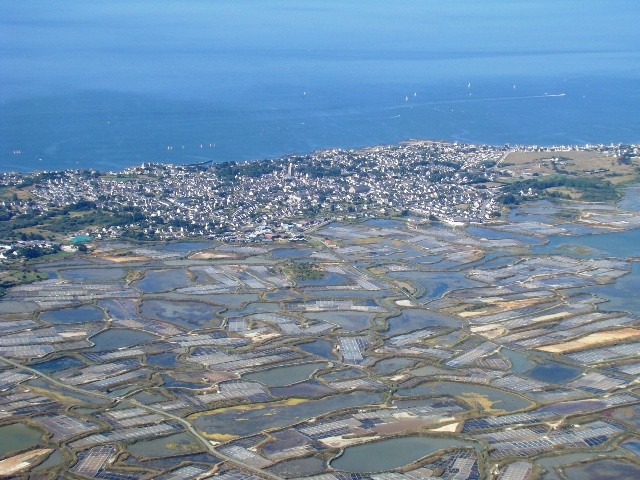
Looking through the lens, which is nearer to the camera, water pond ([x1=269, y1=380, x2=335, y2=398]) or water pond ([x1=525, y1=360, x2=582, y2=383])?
water pond ([x1=269, y1=380, x2=335, y2=398])

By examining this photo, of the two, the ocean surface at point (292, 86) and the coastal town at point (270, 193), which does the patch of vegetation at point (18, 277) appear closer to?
the coastal town at point (270, 193)

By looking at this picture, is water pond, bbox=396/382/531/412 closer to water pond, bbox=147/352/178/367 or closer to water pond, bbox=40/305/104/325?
water pond, bbox=147/352/178/367

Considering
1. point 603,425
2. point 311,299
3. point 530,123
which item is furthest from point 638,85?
point 603,425

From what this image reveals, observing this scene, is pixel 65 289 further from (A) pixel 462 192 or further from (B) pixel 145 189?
(A) pixel 462 192

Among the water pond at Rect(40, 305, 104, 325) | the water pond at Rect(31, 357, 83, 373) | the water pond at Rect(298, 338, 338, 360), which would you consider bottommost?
the water pond at Rect(298, 338, 338, 360)

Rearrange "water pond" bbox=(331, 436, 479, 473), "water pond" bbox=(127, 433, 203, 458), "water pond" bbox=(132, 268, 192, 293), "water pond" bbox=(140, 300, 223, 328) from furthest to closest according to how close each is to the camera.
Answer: "water pond" bbox=(132, 268, 192, 293) → "water pond" bbox=(140, 300, 223, 328) → "water pond" bbox=(127, 433, 203, 458) → "water pond" bbox=(331, 436, 479, 473)

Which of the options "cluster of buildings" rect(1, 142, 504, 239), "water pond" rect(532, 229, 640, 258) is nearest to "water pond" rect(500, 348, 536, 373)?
"water pond" rect(532, 229, 640, 258)

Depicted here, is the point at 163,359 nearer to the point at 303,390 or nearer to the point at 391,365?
the point at 303,390
